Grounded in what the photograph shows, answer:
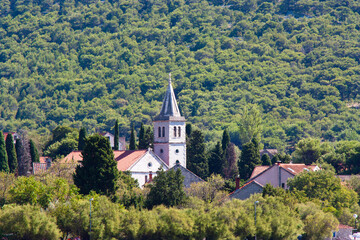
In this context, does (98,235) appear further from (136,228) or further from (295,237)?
(295,237)

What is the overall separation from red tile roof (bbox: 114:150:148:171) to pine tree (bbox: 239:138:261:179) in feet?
56.1

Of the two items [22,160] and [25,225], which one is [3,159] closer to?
[22,160]

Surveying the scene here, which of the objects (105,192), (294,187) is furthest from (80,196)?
(294,187)

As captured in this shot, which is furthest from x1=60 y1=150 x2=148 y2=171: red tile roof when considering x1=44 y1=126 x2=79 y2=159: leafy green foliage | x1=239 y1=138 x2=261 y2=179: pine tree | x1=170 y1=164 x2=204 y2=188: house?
x1=44 y1=126 x2=79 y2=159: leafy green foliage

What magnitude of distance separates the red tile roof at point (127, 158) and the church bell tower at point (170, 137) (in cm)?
245

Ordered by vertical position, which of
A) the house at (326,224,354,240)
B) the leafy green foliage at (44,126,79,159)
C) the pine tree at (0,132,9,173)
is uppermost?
the leafy green foliage at (44,126,79,159)

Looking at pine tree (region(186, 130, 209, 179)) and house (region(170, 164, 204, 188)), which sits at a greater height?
pine tree (region(186, 130, 209, 179))

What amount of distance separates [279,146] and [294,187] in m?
95.0

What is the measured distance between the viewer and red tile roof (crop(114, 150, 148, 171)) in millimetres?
Answer: 89062

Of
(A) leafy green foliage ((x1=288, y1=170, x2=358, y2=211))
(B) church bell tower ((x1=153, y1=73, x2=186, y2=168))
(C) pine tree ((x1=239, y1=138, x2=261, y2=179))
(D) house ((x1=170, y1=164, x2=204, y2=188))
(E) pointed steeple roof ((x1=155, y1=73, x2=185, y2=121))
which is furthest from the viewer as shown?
(C) pine tree ((x1=239, y1=138, x2=261, y2=179))

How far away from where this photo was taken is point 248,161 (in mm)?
104750

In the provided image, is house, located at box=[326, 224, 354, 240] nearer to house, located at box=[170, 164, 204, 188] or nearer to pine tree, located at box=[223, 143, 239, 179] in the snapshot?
house, located at box=[170, 164, 204, 188]

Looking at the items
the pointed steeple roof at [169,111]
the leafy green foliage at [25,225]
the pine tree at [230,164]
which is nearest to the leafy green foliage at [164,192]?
the leafy green foliage at [25,225]

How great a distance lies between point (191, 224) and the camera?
62.8 metres
